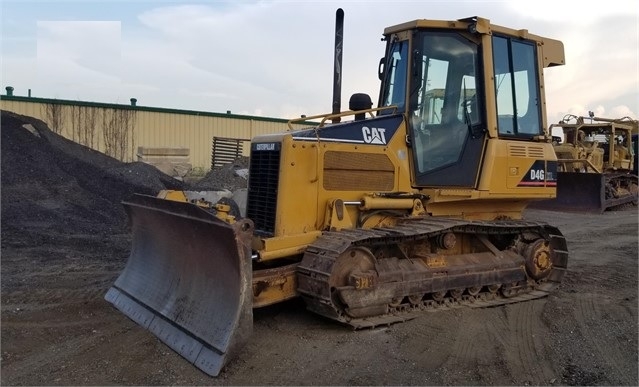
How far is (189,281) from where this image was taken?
5.63 metres

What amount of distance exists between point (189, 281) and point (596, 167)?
1490 centimetres

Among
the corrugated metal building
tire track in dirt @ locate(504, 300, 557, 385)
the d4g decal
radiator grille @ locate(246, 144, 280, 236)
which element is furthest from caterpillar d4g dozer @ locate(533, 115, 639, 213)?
radiator grille @ locate(246, 144, 280, 236)

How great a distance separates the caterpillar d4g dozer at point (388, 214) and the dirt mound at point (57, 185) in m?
5.09

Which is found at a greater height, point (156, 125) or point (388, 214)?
point (156, 125)

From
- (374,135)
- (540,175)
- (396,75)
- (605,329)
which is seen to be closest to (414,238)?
(374,135)

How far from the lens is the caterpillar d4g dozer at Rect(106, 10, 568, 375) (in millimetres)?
5363

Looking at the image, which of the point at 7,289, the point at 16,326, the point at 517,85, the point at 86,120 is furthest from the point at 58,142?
the point at 517,85

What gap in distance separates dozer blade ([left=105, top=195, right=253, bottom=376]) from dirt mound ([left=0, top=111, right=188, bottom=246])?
4392 mm

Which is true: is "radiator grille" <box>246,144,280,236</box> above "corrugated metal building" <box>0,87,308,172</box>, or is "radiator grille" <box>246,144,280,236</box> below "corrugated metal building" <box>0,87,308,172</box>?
below

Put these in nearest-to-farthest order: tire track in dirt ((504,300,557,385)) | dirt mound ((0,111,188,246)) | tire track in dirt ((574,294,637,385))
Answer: tire track in dirt ((504,300,557,385)) → tire track in dirt ((574,294,637,385)) → dirt mound ((0,111,188,246))

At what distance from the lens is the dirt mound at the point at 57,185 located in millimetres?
11097

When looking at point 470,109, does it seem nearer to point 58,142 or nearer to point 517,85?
point 517,85

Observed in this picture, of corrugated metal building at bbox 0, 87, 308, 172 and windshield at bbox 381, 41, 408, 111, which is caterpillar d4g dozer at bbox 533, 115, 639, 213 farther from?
windshield at bbox 381, 41, 408, 111

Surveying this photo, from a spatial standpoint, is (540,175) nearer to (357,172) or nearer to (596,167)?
(357,172)
